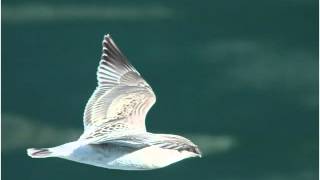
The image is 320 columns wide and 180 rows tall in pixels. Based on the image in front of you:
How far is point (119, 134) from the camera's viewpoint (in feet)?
26.5

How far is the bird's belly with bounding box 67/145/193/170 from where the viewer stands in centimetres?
803

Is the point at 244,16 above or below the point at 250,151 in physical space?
above

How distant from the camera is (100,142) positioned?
7.95 meters

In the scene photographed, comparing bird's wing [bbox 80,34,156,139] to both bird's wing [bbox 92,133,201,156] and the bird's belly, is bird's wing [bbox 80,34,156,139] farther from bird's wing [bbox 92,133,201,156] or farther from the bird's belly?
bird's wing [bbox 92,133,201,156]

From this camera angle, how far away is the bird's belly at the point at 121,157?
26.3 feet

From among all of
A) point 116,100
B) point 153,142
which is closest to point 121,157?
point 153,142

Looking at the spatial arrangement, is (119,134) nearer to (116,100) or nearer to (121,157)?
(121,157)

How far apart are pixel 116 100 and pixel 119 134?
844 millimetres

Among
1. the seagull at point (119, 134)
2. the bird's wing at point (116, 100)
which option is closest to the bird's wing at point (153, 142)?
the seagull at point (119, 134)

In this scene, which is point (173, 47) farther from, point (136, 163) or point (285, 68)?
point (136, 163)

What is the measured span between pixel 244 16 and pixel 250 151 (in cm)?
156

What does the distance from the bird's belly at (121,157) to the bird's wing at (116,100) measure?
201mm

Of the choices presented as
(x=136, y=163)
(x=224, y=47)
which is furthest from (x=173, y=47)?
(x=136, y=163)

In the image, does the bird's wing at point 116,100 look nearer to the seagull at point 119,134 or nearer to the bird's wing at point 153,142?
the seagull at point 119,134
